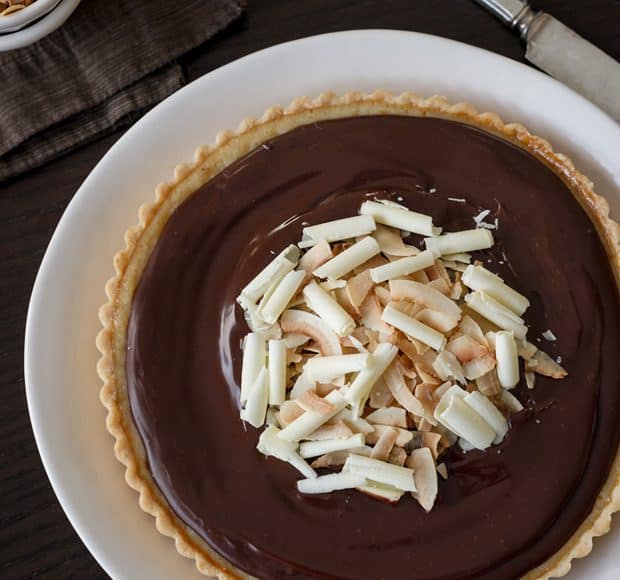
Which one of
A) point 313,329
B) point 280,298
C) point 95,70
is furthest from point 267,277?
point 95,70

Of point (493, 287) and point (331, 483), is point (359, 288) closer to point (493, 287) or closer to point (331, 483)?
point (493, 287)

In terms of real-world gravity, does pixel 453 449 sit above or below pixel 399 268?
below

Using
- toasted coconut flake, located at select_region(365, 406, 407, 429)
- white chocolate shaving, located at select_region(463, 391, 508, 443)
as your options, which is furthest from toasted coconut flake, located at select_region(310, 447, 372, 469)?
white chocolate shaving, located at select_region(463, 391, 508, 443)

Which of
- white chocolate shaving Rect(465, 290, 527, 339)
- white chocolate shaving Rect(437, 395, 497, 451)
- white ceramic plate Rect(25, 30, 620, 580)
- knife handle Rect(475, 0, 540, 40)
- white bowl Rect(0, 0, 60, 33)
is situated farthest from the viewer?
knife handle Rect(475, 0, 540, 40)

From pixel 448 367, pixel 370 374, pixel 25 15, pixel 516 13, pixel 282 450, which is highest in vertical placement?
pixel 516 13

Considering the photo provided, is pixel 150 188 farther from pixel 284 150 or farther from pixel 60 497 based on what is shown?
pixel 60 497

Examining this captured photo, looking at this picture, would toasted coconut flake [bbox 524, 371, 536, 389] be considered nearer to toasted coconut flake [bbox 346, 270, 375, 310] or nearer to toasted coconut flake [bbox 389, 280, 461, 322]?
toasted coconut flake [bbox 389, 280, 461, 322]

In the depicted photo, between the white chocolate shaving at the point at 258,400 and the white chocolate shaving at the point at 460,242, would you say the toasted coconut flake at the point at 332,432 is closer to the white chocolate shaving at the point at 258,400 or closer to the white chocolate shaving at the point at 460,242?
the white chocolate shaving at the point at 258,400
